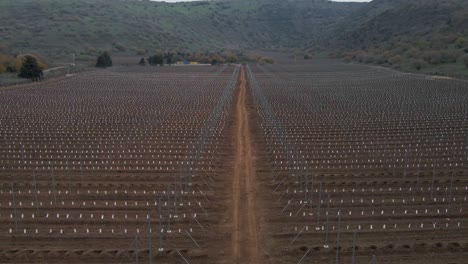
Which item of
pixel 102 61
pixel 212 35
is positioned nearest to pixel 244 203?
pixel 102 61

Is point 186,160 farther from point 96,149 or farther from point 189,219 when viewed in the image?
point 189,219

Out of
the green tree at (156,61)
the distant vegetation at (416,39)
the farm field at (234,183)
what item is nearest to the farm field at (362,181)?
the farm field at (234,183)

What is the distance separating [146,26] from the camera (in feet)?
416

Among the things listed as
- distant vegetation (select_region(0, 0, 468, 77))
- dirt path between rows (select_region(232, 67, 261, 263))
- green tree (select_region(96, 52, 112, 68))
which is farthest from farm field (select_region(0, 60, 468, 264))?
green tree (select_region(96, 52, 112, 68))

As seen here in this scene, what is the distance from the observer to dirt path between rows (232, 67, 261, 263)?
11900mm

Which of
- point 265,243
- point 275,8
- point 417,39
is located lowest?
point 265,243

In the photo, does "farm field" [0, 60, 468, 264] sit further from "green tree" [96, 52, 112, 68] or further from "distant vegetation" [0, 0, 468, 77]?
"green tree" [96, 52, 112, 68]

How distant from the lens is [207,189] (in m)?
16.6

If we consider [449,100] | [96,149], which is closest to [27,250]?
[96,149]

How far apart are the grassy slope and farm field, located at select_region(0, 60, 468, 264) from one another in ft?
232

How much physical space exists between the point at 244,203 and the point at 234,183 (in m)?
2.18

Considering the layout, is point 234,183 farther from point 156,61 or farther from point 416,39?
point 416,39

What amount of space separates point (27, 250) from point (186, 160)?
953 centimetres

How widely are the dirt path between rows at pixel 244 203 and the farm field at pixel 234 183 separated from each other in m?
0.06
